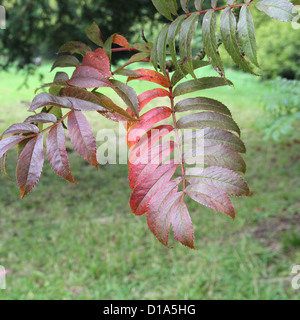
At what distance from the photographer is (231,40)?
1.47ft

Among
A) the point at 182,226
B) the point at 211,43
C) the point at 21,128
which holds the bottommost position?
the point at 182,226

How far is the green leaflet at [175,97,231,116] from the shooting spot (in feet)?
1.65

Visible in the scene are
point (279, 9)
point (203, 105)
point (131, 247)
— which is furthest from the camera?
point (131, 247)

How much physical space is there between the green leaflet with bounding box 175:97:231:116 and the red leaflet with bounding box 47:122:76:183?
17 centimetres

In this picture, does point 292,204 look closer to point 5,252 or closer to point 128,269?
point 128,269

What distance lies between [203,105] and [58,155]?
20cm

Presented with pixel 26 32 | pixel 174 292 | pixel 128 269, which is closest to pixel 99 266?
pixel 128 269

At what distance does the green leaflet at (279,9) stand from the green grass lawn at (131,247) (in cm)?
160

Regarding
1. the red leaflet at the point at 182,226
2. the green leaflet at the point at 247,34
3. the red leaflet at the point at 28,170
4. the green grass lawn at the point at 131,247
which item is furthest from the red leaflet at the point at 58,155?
the green grass lawn at the point at 131,247

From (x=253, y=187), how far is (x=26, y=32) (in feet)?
7.88

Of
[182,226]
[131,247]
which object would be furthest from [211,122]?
[131,247]

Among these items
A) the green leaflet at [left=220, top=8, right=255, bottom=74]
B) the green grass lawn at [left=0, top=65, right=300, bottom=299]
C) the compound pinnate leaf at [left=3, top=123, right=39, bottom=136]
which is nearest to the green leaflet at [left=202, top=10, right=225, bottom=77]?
the green leaflet at [left=220, top=8, right=255, bottom=74]

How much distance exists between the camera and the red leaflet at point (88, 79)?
454 millimetres

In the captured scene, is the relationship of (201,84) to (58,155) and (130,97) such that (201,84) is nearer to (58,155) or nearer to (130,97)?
(130,97)
